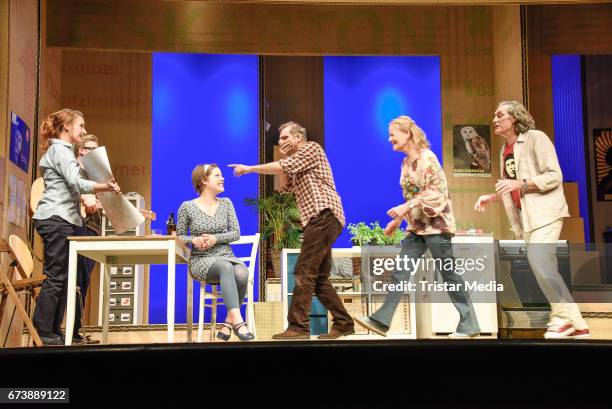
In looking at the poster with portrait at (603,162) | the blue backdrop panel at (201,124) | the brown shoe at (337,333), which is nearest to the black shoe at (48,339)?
the brown shoe at (337,333)

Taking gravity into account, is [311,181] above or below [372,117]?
below

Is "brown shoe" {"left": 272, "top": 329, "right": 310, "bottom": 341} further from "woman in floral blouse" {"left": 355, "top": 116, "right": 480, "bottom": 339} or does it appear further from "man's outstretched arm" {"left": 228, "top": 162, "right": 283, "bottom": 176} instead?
"man's outstretched arm" {"left": 228, "top": 162, "right": 283, "bottom": 176}

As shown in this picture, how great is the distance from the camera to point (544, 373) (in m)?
3.38

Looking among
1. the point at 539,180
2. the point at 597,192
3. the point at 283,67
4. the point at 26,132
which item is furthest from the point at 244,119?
the point at 539,180

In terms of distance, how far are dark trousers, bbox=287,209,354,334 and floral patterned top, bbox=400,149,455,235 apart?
464 millimetres

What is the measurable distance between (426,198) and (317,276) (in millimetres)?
809

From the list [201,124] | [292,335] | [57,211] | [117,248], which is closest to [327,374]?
[292,335]

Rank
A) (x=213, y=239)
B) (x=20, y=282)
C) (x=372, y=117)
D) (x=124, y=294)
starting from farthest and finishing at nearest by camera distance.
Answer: (x=372, y=117) → (x=124, y=294) → (x=213, y=239) → (x=20, y=282)

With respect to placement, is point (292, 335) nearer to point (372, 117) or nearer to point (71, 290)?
point (71, 290)

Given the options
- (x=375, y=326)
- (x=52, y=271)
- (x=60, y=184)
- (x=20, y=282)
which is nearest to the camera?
(x=375, y=326)

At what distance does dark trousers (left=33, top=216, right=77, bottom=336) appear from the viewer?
4.64 m

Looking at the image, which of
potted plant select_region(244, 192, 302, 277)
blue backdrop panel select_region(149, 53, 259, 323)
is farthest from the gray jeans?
blue backdrop panel select_region(149, 53, 259, 323)

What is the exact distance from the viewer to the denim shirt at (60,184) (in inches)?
185

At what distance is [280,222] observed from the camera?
29.5ft
